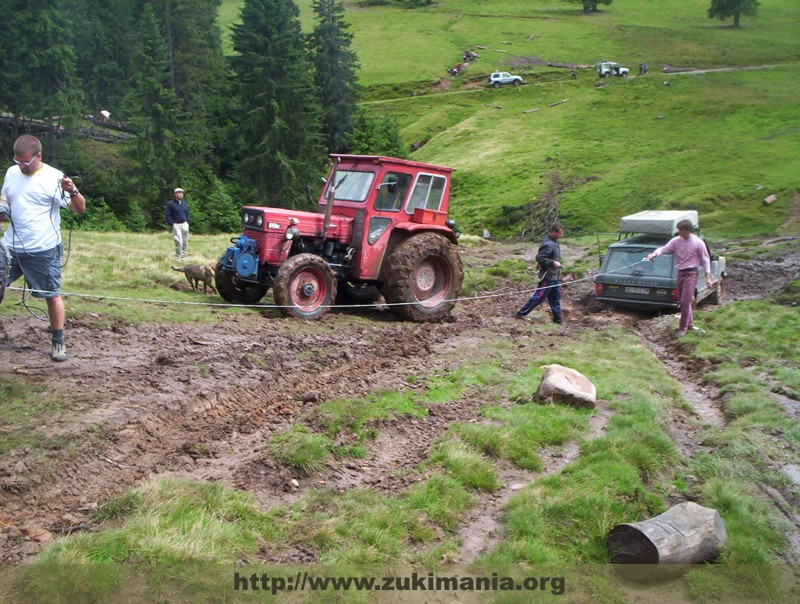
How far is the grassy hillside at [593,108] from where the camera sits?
118ft

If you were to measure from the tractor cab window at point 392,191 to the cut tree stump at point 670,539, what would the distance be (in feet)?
27.9

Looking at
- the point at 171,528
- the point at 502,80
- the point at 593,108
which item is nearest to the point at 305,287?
the point at 171,528

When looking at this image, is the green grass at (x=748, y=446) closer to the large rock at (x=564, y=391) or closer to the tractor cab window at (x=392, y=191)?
the large rock at (x=564, y=391)

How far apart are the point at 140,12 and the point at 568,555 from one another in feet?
187

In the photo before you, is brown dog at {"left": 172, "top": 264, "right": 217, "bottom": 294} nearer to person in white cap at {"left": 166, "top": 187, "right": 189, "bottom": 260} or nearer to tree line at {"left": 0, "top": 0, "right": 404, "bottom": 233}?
person in white cap at {"left": 166, "top": 187, "right": 189, "bottom": 260}

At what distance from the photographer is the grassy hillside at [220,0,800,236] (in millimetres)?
35844

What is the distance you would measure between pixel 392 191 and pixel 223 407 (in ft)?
21.6

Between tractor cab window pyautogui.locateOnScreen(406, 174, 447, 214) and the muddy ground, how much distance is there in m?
2.29

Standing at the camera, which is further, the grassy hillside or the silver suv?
the silver suv

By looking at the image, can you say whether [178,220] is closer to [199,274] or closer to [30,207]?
[199,274]

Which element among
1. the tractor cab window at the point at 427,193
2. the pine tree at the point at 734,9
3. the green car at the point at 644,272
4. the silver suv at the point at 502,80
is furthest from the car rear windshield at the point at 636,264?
the pine tree at the point at 734,9

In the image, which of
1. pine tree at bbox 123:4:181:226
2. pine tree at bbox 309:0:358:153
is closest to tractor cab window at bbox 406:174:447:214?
pine tree at bbox 123:4:181:226

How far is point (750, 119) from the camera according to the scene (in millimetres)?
48250

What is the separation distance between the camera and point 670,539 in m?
5.30
